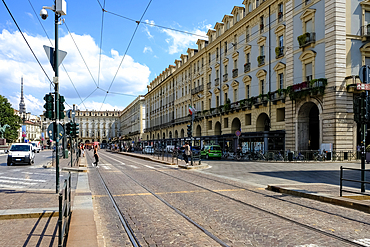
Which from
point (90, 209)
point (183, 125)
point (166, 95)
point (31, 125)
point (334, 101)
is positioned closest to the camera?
point (90, 209)

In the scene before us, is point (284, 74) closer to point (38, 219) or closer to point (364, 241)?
point (364, 241)

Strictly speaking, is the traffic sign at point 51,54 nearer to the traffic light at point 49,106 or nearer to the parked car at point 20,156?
the traffic light at point 49,106

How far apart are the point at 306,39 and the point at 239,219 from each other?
25667 mm

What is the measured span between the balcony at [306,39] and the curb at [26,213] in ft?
88.5

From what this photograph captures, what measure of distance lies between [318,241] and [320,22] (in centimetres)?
2666

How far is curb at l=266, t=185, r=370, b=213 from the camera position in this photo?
8.41 m

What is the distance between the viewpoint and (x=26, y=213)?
7238 millimetres

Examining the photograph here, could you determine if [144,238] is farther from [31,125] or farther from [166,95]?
[31,125]

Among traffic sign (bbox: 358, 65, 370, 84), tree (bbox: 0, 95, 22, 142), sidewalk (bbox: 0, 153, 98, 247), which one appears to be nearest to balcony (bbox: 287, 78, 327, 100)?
traffic sign (bbox: 358, 65, 370, 84)

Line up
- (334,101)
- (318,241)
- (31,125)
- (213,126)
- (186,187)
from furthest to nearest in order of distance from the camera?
1. (31,125)
2. (213,126)
3. (334,101)
4. (186,187)
5. (318,241)

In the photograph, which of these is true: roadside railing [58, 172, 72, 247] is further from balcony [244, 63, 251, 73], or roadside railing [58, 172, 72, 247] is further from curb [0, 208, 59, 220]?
balcony [244, 63, 251, 73]

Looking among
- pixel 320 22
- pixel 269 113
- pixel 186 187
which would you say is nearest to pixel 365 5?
pixel 320 22

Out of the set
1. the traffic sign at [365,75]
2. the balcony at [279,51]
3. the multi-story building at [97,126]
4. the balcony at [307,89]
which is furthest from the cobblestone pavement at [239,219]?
the multi-story building at [97,126]

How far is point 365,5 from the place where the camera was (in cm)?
2775
